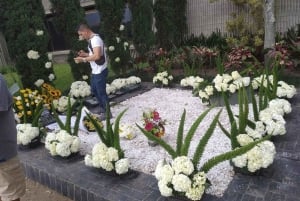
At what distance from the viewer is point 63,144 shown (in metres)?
3.48

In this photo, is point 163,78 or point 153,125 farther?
point 163,78

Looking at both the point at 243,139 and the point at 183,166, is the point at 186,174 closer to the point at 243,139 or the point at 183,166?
the point at 183,166

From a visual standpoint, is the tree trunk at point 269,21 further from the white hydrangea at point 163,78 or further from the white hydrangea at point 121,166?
the white hydrangea at point 121,166

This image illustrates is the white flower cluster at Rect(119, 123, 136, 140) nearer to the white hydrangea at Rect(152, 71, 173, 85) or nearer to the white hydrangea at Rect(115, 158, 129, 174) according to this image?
the white hydrangea at Rect(115, 158, 129, 174)

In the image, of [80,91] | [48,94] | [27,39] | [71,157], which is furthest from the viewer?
[80,91]

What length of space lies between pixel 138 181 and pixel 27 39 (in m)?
4.03

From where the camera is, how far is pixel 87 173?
3227 millimetres

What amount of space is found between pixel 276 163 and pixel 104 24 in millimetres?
5981

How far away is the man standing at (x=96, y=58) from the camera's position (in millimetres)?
4539

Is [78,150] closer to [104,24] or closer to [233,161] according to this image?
[233,161]

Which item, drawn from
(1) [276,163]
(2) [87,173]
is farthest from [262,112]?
(2) [87,173]

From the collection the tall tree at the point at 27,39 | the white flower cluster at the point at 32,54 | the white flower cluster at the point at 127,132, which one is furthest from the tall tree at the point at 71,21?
the white flower cluster at the point at 127,132

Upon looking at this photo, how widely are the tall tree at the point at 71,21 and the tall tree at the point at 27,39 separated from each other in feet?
2.26

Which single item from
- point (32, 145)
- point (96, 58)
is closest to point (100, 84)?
point (96, 58)
